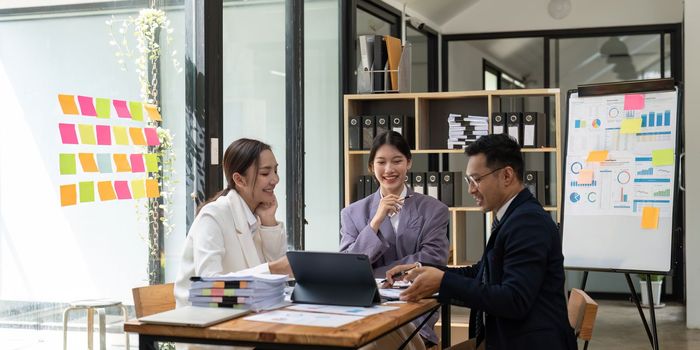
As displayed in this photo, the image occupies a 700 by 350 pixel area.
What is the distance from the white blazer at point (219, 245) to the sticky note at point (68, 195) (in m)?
0.95

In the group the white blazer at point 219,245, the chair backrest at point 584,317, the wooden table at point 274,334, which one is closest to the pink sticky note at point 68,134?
the white blazer at point 219,245

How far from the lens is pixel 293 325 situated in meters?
2.47

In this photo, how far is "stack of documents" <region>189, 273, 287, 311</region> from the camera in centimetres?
273

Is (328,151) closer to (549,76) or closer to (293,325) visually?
(549,76)

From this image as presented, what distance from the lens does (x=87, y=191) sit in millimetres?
4094

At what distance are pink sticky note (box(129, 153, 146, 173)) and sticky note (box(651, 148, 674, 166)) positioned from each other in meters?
2.86

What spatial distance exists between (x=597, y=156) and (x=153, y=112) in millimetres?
2642

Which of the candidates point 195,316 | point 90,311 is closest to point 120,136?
point 90,311

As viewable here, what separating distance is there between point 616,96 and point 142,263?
2.90 m

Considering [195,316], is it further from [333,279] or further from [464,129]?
[464,129]

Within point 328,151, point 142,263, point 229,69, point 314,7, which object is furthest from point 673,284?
point 142,263

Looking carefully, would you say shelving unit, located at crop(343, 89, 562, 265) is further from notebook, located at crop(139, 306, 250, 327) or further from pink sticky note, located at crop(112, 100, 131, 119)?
notebook, located at crop(139, 306, 250, 327)

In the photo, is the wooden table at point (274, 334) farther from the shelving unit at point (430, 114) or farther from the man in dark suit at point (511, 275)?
the shelving unit at point (430, 114)

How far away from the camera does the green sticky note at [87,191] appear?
406 centimetres
